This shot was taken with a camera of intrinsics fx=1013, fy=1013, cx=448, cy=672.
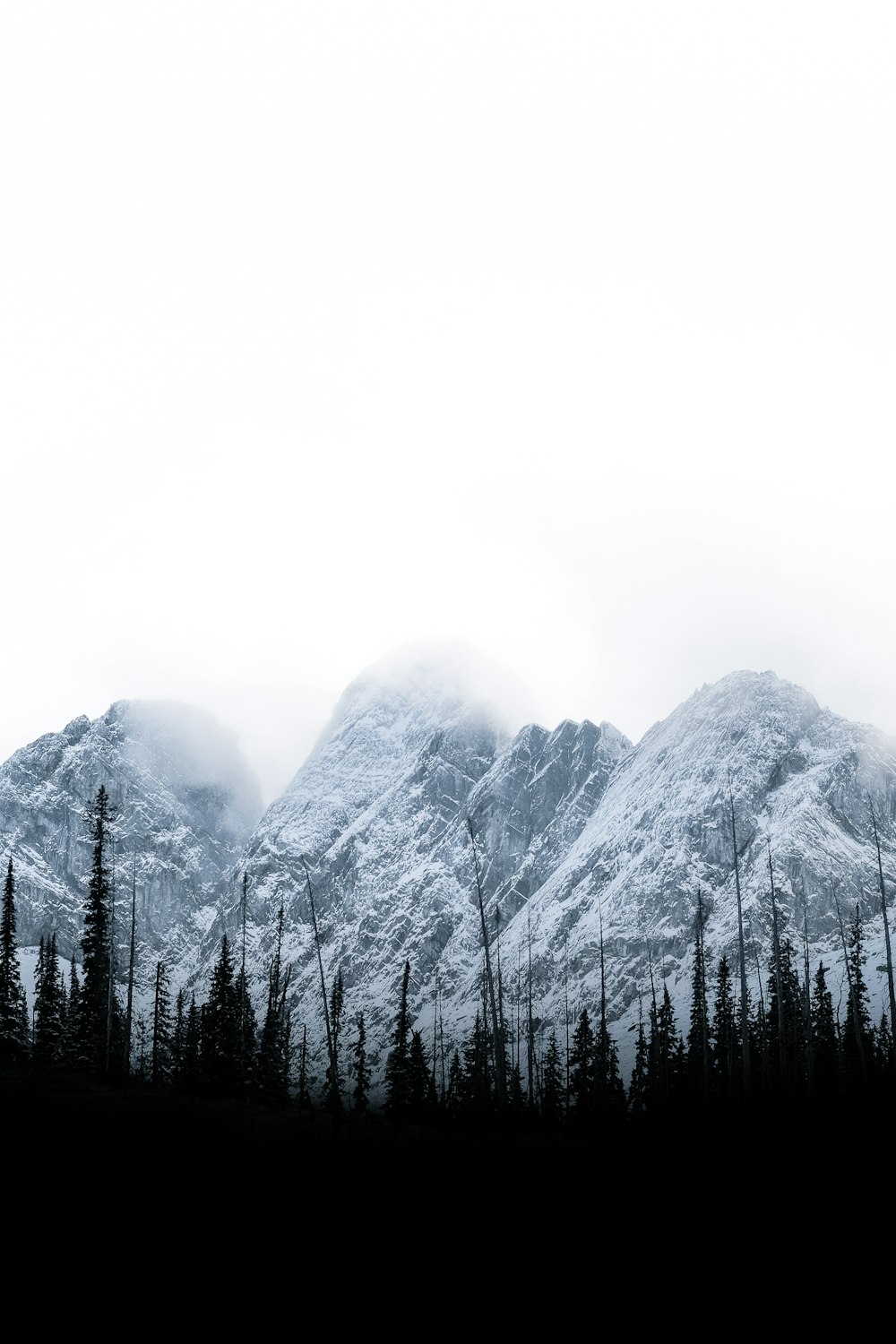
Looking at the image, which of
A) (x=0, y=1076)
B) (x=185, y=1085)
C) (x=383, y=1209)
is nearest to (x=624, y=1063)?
(x=185, y=1085)

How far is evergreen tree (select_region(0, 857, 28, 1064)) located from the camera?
182ft

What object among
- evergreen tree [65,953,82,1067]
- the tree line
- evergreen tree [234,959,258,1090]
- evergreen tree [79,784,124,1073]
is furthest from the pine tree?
evergreen tree [65,953,82,1067]

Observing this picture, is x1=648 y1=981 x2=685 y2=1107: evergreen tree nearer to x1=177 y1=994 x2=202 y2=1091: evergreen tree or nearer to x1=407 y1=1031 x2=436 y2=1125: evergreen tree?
x1=407 y1=1031 x2=436 y2=1125: evergreen tree

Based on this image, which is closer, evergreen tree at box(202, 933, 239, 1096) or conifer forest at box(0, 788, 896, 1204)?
conifer forest at box(0, 788, 896, 1204)

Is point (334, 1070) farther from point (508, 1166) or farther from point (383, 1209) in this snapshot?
point (383, 1209)

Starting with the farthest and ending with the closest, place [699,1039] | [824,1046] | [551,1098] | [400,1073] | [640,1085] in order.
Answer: [640,1085], [699,1039], [400,1073], [824,1046], [551,1098]

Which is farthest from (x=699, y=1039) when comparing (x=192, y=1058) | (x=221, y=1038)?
(x=192, y=1058)

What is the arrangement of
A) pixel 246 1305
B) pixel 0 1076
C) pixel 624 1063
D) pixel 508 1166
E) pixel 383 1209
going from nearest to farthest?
pixel 246 1305
pixel 383 1209
pixel 508 1166
pixel 0 1076
pixel 624 1063

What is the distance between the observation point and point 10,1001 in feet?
198

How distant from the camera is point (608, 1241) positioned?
18.5m

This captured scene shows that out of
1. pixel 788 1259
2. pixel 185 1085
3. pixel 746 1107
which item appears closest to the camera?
pixel 788 1259

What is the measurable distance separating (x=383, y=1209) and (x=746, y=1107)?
99.6ft

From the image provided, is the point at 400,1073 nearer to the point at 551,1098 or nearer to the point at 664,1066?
the point at 551,1098

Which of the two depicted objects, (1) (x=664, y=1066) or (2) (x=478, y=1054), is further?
(2) (x=478, y=1054)
